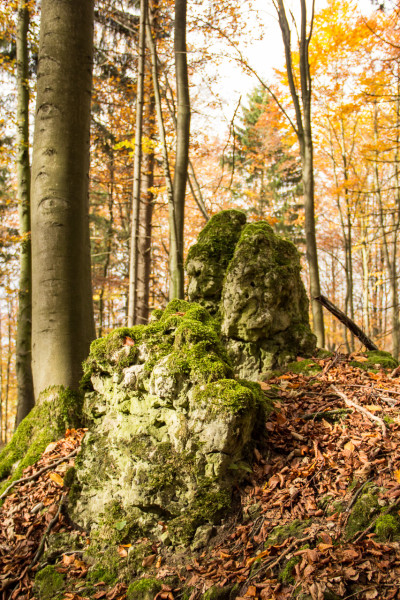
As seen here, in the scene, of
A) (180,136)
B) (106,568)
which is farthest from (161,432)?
(180,136)

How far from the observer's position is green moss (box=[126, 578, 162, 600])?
2.28m

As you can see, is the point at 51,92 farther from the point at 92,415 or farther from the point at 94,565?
the point at 94,565

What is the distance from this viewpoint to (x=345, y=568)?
2.01 meters

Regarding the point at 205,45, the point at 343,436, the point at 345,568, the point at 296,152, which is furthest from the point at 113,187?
the point at 345,568

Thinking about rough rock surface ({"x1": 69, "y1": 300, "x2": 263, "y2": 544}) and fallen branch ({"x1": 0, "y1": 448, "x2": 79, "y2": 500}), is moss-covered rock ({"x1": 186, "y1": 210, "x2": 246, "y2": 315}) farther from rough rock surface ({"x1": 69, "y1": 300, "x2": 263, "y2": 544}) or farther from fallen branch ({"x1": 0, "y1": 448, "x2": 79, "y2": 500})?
fallen branch ({"x1": 0, "y1": 448, "x2": 79, "y2": 500})

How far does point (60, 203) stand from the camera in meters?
4.25

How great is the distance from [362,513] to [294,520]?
0.42m

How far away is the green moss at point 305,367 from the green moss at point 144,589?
2626mm

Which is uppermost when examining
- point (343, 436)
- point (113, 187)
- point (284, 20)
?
point (284, 20)

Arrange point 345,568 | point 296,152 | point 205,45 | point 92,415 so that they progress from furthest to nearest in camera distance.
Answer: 1. point 296,152
2. point 205,45
3. point 92,415
4. point 345,568

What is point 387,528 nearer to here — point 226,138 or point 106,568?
point 106,568

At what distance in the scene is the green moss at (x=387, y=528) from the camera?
2133mm

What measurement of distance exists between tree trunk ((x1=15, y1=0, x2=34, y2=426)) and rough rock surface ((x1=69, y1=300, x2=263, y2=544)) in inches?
217

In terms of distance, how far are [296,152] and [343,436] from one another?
718 inches
